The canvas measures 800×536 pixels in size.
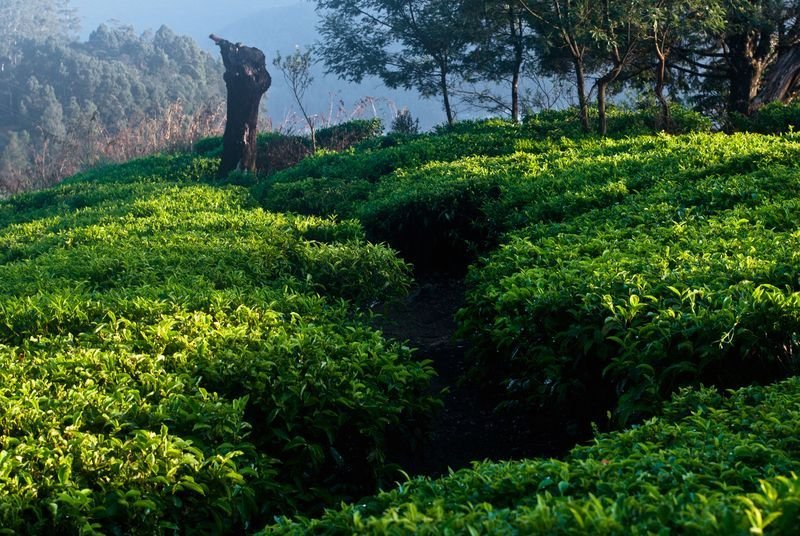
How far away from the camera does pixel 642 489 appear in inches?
94.0

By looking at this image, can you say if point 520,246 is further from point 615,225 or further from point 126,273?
point 126,273

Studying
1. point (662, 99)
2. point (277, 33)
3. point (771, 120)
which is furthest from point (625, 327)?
point (277, 33)

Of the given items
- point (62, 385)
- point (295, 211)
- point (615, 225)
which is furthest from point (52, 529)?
point (295, 211)

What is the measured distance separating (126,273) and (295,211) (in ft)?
14.3

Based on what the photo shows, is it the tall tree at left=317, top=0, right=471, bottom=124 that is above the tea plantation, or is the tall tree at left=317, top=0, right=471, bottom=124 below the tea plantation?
above

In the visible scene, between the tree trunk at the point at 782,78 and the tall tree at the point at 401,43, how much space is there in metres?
6.02

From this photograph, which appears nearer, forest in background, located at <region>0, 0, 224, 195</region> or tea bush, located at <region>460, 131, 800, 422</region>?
tea bush, located at <region>460, 131, 800, 422</region>

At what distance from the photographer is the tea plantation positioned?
2572 millimetres

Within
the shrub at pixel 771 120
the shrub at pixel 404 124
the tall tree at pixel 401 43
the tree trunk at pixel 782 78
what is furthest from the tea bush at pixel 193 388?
the shrub at pixel 404 124

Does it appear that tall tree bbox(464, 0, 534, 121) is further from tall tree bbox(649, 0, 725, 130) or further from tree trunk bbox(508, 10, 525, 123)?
tall tree bbox(649, 0, 725, 130)

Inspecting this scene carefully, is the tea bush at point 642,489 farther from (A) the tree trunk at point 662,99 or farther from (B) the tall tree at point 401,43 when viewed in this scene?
(B) the tall tree at point 401,43

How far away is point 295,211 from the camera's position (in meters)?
10.4

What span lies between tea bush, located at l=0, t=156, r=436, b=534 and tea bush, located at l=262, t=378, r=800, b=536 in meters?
0.68

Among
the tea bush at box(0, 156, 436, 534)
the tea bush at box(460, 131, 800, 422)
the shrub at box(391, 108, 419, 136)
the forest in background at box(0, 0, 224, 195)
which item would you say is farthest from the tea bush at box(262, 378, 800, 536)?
the forest in background at box(0, 0, 224, 195)
